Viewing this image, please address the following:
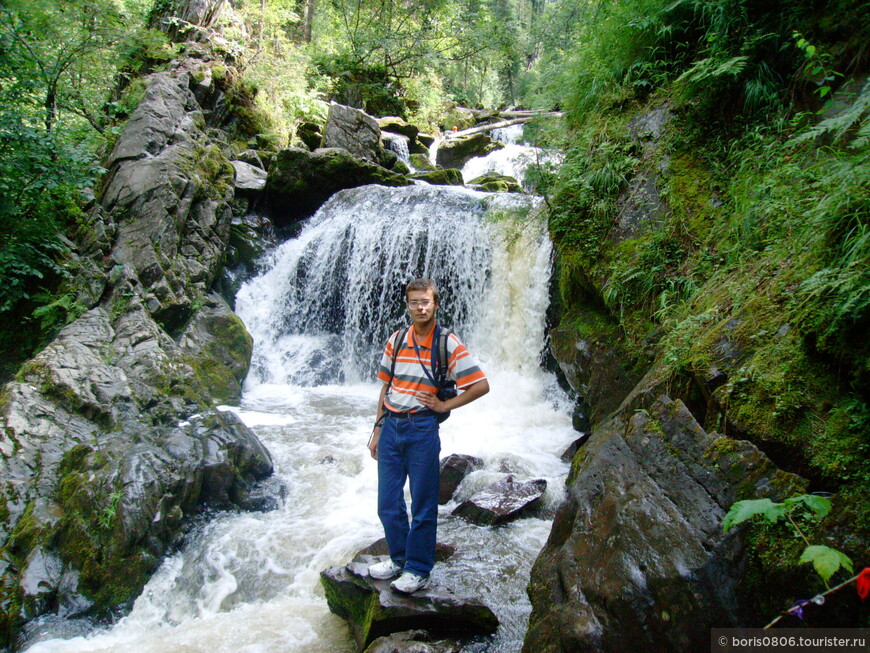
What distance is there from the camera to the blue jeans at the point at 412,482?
313 cm

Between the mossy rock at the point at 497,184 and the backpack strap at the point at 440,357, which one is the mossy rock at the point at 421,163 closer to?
the mossy rock at the point at 497,184

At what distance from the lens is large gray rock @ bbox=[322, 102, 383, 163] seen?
49.1 feet

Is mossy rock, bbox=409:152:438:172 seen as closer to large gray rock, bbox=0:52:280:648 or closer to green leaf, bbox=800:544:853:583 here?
large gray rock, bbox=0:52:280:648

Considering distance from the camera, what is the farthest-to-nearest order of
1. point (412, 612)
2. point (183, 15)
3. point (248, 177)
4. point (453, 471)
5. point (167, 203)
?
point (183, 15)
point (248, 177)
point (167, 203)
point (453, 471)
point (412, 612)

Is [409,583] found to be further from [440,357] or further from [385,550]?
[440,357]

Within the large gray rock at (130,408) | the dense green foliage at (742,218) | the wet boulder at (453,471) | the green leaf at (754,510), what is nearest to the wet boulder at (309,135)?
the large gray rock at (130,408)

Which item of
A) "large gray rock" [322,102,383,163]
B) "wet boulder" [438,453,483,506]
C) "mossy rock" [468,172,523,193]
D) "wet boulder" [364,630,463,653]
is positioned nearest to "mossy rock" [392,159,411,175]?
"large gray rock" [322,102,383,163]

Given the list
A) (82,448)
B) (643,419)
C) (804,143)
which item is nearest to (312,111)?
(82,448)

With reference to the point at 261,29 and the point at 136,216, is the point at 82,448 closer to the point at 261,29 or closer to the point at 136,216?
the point at 136,216

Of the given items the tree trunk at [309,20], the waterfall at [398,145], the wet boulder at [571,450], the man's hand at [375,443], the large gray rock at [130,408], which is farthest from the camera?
the tree trunk at [309,20]

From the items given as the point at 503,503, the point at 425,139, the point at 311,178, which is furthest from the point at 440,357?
the point at 425,139

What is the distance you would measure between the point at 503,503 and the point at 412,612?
2107mm

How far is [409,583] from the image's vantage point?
314 centimetres

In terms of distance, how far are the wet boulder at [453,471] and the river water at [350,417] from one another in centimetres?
13
